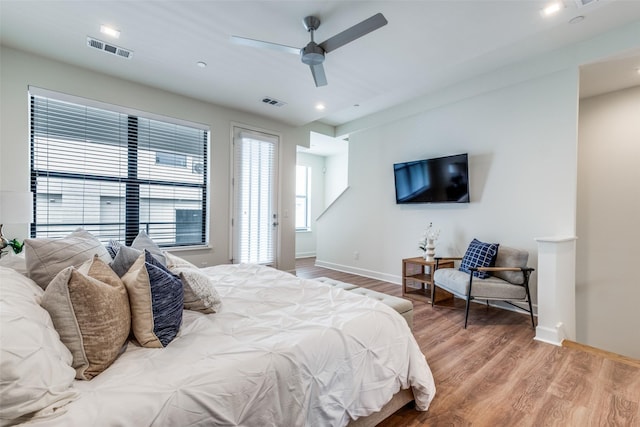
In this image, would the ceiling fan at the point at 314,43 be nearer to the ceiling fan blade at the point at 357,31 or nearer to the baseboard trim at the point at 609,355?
the ceiling fan blade at the point at 357,31

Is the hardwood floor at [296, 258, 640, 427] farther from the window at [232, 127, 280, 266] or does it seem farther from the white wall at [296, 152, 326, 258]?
the white wall at [296, 152, 326, 258]

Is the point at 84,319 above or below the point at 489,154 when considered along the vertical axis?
below

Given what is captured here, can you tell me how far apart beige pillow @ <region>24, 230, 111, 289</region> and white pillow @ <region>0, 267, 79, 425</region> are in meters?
0.32

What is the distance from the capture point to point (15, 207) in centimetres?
223

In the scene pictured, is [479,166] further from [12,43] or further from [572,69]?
[12,43]

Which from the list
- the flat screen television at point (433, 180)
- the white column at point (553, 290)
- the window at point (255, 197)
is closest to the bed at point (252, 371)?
the white column at point (553, 290)

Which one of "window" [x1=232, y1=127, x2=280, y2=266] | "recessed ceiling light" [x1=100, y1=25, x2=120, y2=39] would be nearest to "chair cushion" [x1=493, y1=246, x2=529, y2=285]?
"window" [x1=232, y1=127, x2=280, y2=266]

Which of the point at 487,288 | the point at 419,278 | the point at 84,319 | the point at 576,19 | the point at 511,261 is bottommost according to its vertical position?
the point at 419,278

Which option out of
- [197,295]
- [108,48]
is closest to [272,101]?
[108,48]

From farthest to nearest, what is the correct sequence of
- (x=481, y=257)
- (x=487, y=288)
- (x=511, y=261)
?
1. (x=481, y=257)
2. (x=511, y=261)
3. (x=487, y=288)

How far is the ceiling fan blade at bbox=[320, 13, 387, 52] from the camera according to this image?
6.81 feet

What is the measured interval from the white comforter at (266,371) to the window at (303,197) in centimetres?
606

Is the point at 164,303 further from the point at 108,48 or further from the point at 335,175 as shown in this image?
the point at 335,175

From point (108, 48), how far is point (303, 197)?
18.4 ft
